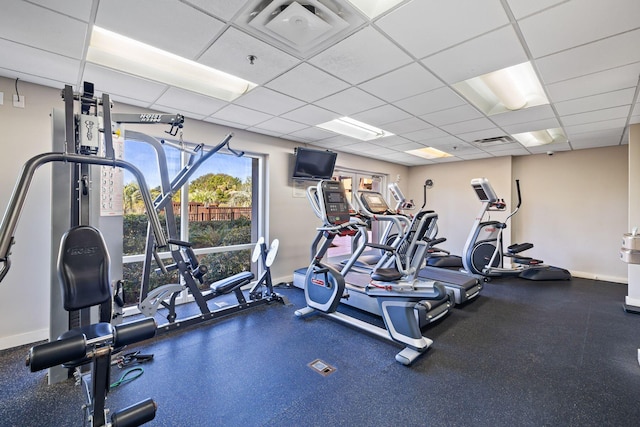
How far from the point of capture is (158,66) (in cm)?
277

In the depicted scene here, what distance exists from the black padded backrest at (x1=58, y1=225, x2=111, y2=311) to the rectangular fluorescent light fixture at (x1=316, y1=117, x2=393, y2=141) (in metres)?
3.23

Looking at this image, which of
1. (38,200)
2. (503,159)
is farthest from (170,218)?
(503,159)

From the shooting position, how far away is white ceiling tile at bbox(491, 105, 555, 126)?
11.4 feet

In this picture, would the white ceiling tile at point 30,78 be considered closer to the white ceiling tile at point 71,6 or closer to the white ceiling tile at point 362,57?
the white ceiling tile at point 71,6

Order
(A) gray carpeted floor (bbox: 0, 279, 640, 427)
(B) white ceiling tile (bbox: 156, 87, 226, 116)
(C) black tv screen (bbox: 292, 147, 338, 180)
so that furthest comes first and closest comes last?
1. (C) black tv screen (bbox: 292, 147, 338, 180)
2. (B) white ceiling tile (bbox: 156, 87, 226, 116)
3. (A) gray carpeted floor (bbox: 0, 279, 640, 427)

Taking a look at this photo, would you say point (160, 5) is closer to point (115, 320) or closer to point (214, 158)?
point (115, 320)

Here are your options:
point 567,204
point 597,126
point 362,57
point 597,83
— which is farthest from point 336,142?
point 567,204

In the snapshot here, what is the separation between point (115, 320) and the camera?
8.08 ft

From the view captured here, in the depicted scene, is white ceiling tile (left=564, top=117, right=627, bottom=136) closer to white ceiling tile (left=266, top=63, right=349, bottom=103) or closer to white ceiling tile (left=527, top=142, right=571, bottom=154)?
white ceiling tile (left=527, top=142, right=571, bottom=154)

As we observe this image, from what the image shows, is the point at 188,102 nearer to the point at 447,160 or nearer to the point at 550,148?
the point at 447,160

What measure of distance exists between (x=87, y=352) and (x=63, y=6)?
2059mm

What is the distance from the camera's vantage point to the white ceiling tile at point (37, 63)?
224 centimetres

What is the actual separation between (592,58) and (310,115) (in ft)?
9.07

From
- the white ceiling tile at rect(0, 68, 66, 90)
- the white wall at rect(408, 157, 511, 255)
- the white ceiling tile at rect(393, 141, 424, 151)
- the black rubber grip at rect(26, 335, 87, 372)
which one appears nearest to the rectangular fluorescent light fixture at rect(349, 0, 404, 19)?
the black rubber grip at rect(26, 335, 87, 372)
